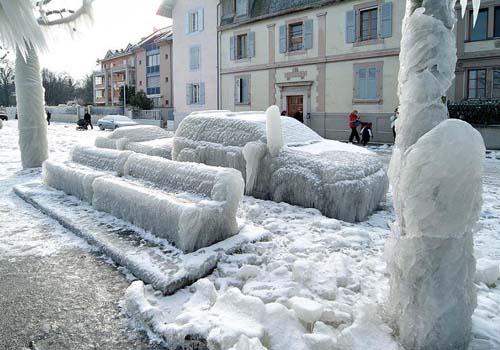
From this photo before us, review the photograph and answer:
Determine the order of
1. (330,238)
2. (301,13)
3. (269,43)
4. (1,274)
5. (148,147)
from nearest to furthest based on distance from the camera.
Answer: (1,274), (330,238), (148,147), (301,13), (269,43)

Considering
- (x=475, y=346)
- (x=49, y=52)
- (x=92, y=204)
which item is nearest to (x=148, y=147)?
(x=92, y=204)

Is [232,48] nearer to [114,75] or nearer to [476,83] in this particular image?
[476,83]

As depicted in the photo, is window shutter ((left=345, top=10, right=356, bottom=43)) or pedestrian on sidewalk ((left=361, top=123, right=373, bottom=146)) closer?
pedestrian on sidewalk ((left=361, top=123, right=373, bottom=146))

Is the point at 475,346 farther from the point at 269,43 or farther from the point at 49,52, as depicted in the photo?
the point at 269,43

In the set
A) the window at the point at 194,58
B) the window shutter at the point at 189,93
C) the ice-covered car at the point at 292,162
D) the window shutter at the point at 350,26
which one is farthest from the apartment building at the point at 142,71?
the ice-covered car at the point at 292,162

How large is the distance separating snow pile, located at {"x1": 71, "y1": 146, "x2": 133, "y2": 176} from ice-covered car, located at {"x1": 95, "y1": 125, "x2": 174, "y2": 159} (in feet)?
3.64

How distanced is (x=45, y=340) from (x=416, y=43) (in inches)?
133

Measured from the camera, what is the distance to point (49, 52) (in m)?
2.68

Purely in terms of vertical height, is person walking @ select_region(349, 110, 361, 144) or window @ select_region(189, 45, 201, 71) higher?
window @ select_region(189, 45, 201, 71)

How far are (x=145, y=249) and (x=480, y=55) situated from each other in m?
17.2

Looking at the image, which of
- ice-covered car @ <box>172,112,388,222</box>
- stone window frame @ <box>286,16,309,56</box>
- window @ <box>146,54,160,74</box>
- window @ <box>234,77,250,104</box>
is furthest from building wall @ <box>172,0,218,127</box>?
ice-covered car @ <box>172,112,388,222</box>

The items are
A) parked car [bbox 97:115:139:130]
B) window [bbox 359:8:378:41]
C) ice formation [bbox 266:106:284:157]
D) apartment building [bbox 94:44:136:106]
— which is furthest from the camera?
apartment building [bbox 94:44:136:106]

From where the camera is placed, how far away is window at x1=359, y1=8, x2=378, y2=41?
62.6 feet

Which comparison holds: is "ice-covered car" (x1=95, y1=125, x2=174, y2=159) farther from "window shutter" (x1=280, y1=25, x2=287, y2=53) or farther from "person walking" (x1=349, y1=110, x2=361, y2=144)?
"window shutter" (x1=280, y1=25, x2=287, y2=53)
